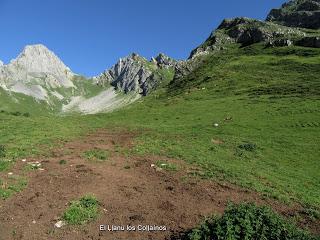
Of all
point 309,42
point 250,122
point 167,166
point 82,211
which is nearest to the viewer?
point 82,211

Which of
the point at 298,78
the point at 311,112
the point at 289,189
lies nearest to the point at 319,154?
the point at 289,189

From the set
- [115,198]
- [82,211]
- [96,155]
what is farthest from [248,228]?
[96,155]

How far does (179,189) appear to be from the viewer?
26750mm

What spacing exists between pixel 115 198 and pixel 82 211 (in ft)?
9.53

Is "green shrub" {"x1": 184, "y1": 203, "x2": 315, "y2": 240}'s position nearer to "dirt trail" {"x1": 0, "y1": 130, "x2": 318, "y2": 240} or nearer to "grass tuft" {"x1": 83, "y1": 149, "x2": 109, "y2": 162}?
"dirt trail" {"x1": 0, "y1": 130, "x2": 318, "y2": 240}

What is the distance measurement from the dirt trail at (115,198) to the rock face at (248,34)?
120044mm

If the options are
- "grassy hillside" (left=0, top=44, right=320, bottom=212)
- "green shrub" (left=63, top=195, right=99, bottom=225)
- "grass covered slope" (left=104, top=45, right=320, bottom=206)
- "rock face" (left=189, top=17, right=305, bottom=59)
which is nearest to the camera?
"green shrub" (left=63, top=195, right=99, bottom=225)

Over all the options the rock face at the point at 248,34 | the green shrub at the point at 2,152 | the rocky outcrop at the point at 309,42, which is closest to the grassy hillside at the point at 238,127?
the green shrub at the point at 2,152

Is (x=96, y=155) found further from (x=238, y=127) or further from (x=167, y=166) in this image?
(x=238, y=127)

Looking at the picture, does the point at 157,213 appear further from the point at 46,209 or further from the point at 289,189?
the point at 289,189

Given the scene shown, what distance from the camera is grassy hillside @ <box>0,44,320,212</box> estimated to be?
111 feet

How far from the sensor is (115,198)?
24.5m

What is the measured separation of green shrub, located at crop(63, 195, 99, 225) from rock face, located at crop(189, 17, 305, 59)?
417ft

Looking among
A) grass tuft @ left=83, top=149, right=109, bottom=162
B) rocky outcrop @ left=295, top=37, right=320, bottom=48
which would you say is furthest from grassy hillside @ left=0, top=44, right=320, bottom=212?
rocky outcrop @ left=295, top=37, right=320, bottom=48
